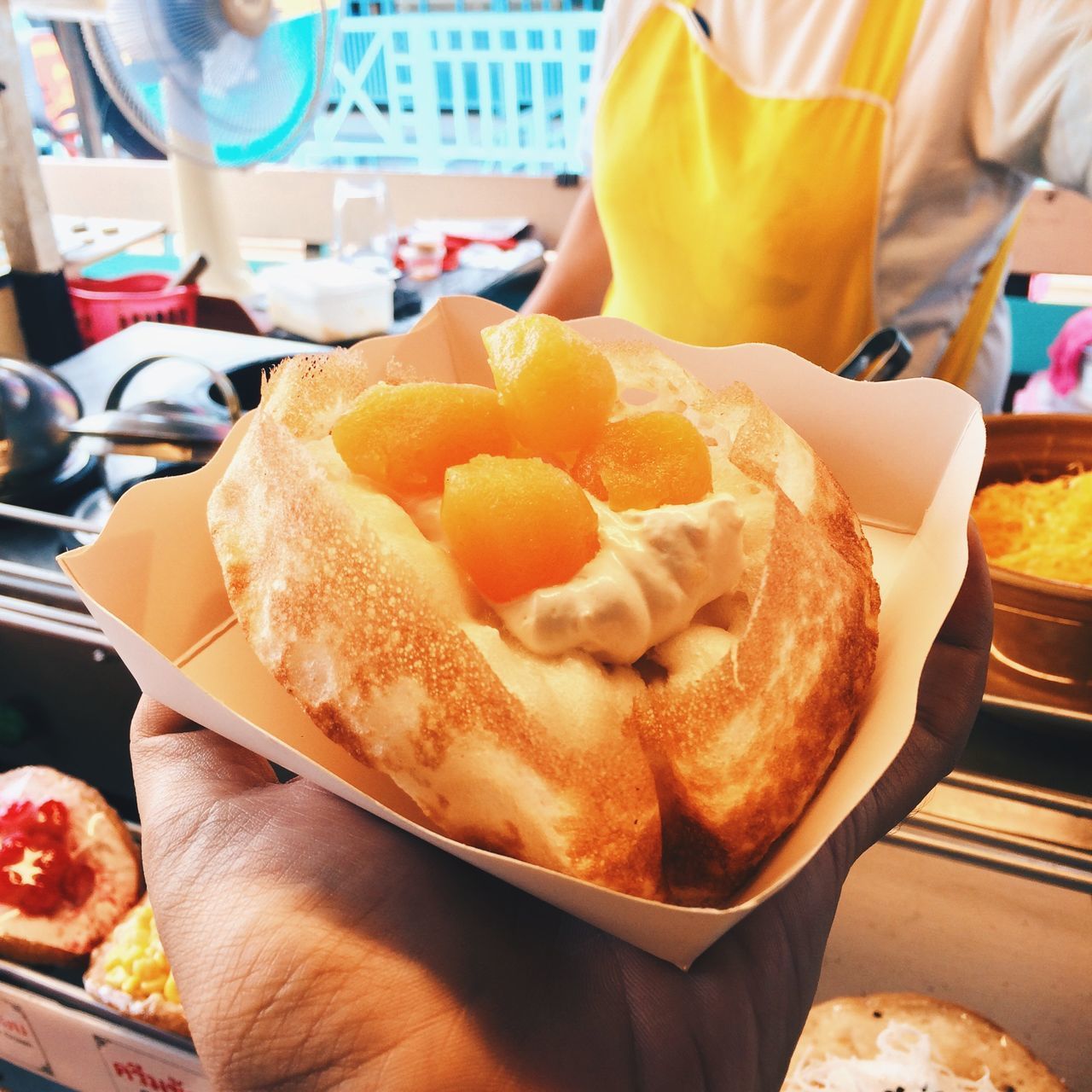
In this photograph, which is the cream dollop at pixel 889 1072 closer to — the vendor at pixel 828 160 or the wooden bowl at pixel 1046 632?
the wooden bowl at pixel 1046 632

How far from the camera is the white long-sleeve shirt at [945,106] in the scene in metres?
1.71

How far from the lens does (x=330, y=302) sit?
9.63 feet

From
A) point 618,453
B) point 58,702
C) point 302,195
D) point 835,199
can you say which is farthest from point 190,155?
point 302,195

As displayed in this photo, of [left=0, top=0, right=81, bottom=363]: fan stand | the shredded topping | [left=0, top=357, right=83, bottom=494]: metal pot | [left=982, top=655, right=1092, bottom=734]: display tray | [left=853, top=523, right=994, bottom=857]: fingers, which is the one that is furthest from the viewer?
[left=0, top=0, right=81, bottom=363]: fan stand

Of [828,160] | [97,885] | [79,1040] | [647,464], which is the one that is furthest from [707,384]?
[79,1040]

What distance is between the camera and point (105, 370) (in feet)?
7.52

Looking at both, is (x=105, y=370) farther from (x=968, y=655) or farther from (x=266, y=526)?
(x=968, y=655)

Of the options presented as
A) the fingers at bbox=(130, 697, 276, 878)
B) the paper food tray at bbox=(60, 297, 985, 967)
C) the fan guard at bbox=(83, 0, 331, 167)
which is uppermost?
the fan guard at bbox=(83, 0, 331, 167)

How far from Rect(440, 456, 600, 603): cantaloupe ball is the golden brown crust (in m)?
0.78

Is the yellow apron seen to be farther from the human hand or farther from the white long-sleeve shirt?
the human hand

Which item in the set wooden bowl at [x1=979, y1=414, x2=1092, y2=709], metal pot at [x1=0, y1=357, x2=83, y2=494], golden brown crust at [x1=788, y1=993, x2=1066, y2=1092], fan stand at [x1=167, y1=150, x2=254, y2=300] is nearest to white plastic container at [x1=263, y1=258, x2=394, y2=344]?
fan stand at [x1=167, y1=150, x2=254, y2=300]

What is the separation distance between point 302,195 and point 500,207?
1105 millimetres

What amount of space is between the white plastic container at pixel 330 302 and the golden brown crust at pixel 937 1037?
2515 millimetres

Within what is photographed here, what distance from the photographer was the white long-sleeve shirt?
171 cm
